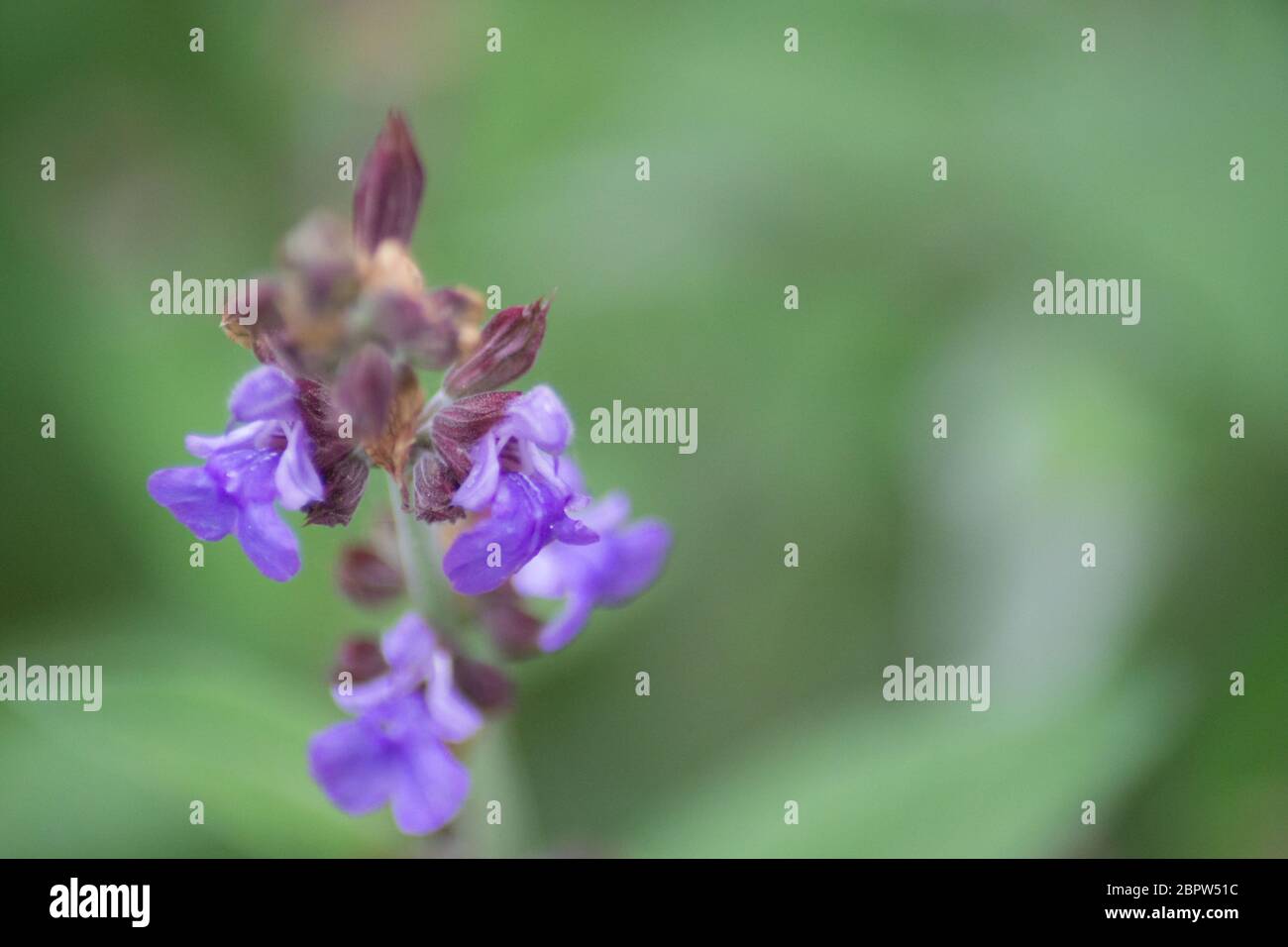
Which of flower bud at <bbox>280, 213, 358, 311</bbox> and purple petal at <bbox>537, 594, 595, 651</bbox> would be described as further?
purple petal at <bbox>537, 594, 595, 651</bbox>

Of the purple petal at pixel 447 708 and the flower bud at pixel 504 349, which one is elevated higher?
the flower bud at pixel 504 349

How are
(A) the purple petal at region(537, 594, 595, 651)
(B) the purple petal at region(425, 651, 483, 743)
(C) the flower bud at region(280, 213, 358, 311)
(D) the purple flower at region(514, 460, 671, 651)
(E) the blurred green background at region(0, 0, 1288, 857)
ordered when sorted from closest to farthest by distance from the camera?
(C) the flower bud at region(280, 213, 358, 311), (B) the purple petal at region(425, 651, 483, 743), (A) the purple petal at region(537, 594, 595, 651), (D) the purple flower at region(514, 460, 671, 651), (E) the blurred green background at region(0, 0, 1288, 857)

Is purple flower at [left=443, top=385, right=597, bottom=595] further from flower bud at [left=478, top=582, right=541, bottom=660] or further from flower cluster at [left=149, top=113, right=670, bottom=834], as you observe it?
flower bud at [left=478, top=582, right=541, bottom=660]

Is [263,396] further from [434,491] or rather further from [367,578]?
[367,578]

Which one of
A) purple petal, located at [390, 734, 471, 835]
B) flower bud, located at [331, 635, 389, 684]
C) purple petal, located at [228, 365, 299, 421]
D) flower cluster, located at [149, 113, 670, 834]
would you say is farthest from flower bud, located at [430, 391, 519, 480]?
flower bud, located at [331, 635, 389, 684]

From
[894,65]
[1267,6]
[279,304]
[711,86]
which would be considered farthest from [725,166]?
[279,304]

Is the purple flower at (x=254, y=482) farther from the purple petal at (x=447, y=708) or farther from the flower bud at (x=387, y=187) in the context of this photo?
the purple petal at (x=447, y=708)

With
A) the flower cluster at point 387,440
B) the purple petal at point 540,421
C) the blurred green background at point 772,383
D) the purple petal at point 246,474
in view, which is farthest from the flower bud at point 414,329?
the blurred green background at point 772,383
